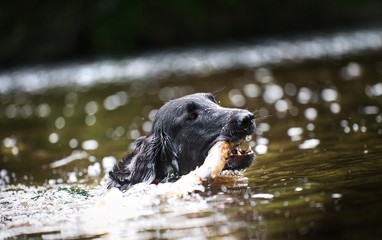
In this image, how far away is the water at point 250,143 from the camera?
6.30 metres

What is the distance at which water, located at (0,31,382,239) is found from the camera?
6.30m

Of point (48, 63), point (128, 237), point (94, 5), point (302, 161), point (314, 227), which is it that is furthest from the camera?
point (94, 5)

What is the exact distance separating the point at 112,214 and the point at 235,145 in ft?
6.15

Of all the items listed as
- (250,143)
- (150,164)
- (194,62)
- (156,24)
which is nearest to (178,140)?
(150,164)

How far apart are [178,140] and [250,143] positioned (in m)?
3.98

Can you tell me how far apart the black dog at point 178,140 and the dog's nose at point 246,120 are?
0.10 metres

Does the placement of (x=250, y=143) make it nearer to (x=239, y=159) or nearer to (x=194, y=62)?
(x=239, y=159)

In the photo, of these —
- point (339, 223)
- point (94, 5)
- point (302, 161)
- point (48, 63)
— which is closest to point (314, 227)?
point (339, 223)

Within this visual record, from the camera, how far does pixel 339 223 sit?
18.6 feet

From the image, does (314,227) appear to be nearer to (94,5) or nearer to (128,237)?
(128,237)

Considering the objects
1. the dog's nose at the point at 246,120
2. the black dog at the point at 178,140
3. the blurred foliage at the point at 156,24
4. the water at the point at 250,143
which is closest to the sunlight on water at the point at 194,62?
the water at the point at 250,143

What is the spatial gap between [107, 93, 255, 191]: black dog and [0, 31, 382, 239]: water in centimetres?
46

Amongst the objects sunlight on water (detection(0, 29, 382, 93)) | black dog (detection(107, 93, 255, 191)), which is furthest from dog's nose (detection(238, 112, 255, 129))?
sunlight on water (detection(0, 29, 382, 93))

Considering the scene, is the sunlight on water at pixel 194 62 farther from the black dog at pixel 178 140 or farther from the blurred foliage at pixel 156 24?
the black dog at pixel 178 140
